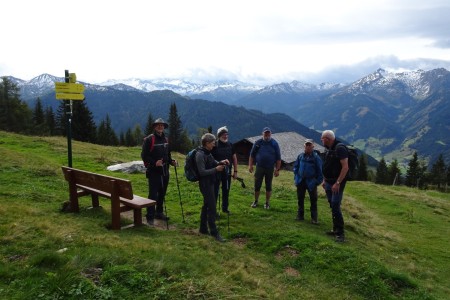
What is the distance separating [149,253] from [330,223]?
24.5 feet

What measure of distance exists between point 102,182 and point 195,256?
3385mm

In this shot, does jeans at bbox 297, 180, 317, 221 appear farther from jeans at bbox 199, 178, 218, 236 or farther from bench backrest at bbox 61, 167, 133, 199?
bench backrest at bbox 61, 167, 133, 199

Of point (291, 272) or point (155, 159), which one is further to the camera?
point (155, 159)

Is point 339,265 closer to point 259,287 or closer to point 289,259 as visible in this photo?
point 289,259

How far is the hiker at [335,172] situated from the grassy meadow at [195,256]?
747mm

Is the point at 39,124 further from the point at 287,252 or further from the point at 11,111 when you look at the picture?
the point at 287,252

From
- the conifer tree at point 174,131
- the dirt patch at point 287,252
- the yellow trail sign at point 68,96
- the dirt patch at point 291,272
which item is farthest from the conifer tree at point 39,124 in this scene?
the dirt patch at point 291,272

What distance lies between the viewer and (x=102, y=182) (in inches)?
365

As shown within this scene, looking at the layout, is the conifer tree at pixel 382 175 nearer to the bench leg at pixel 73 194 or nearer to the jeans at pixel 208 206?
the jeans at pixel 208 206

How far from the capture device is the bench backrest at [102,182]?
8.68 metres

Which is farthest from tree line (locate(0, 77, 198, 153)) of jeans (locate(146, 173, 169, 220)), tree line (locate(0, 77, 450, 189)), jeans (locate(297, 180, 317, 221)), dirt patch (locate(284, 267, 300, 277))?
dirt patch (locate(284, 267, 300, 277))

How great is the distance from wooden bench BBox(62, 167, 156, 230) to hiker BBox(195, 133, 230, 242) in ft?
4.67

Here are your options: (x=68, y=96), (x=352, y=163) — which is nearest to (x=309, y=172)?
(x=352, y=163)

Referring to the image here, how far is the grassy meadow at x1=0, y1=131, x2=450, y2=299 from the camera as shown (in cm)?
550
